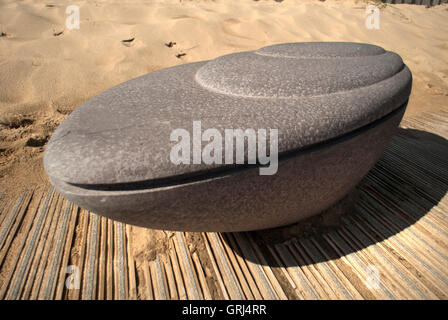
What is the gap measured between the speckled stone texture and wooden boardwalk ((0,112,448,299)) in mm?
289

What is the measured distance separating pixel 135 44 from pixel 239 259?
4678 millimetres

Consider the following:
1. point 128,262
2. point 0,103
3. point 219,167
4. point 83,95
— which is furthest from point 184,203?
point 0,103

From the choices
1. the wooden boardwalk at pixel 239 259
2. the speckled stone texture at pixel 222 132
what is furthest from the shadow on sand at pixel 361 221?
the speckled stone texture at pixel 222 132

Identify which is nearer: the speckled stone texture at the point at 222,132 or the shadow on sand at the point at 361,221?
the speckled stone texture at the point at 222,132

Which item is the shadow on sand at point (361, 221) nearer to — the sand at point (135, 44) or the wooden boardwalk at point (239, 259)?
the wooden boardwalk at point (239, 259)

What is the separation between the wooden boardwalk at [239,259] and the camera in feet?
4.29

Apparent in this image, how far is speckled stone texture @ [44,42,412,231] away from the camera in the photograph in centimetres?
98

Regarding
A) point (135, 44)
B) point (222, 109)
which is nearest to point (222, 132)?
point (222, 109)

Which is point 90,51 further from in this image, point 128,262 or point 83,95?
point 128,262

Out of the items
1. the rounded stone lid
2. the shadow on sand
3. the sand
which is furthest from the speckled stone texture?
the sand
